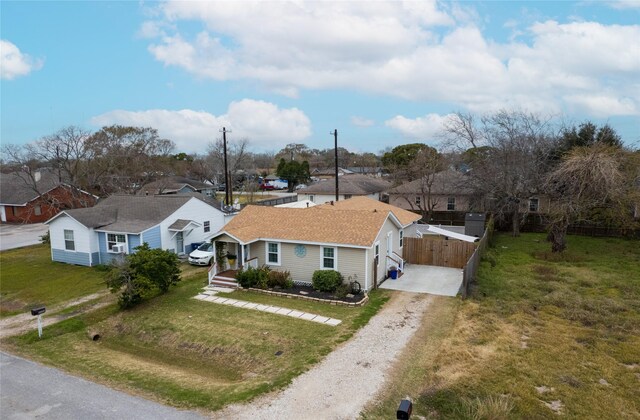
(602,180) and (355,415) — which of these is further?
(602,180)

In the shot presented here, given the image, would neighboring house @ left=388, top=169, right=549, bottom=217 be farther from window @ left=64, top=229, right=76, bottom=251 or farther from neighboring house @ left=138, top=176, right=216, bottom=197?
window @ left=64, top=229, right=76, bottom=251

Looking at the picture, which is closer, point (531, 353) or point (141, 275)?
point (531, 353)

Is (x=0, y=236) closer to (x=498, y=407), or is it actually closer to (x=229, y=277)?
(x=229, y=277)

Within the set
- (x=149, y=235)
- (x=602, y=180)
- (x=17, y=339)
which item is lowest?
(x=17, y=339)

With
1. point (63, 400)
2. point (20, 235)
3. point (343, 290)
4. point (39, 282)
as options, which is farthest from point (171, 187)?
point (63, 400)

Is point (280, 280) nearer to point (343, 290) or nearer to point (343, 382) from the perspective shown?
point (343, 290)

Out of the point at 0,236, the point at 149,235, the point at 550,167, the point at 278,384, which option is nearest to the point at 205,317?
the point at 278,384

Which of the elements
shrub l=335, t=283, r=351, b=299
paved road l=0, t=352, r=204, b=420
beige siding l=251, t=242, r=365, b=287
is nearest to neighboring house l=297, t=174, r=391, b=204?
beige siding l=251, t=242, r=365, b=287
